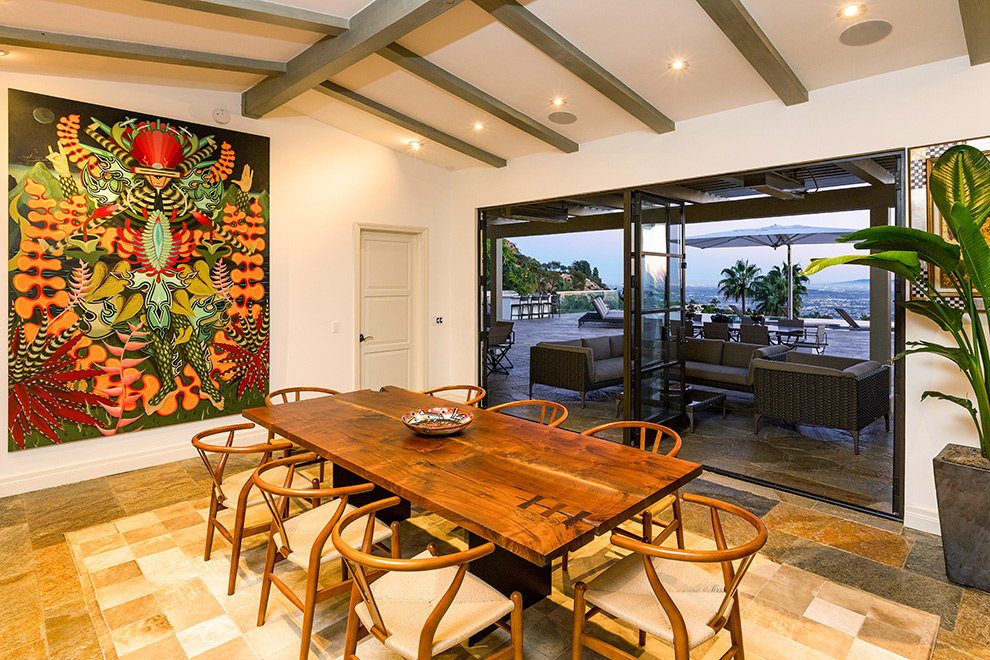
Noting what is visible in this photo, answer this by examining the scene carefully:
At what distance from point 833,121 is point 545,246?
45.1 feet

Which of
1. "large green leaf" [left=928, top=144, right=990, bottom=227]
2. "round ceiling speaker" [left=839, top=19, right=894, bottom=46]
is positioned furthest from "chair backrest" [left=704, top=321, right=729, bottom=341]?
"large green leaf" [left=928, top=144, right=990, bottom=227]

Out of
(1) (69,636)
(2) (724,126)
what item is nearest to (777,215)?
(2) (724,126)

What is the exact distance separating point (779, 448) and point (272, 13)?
16.5 feet

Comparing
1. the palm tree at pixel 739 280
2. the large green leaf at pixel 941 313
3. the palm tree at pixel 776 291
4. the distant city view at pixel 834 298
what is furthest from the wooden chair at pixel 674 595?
the distant city view at pixel 834 298

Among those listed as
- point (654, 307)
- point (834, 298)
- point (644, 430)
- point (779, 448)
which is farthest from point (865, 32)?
point (834, 298)

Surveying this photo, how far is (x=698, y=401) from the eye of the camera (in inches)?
227

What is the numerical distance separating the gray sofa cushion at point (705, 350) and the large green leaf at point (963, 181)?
13.4ft

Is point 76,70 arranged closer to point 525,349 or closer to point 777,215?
point 777,215

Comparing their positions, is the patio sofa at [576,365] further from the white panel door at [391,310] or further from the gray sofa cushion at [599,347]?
the white panel door at [391,310]

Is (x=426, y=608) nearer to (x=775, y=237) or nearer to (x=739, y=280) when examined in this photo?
(x=775, y=237)

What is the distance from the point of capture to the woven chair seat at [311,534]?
1.99 m

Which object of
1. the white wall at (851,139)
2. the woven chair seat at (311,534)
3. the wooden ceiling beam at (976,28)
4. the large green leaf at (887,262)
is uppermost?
the wooden ceiling beam at (976,28)

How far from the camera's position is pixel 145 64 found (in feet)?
11.9

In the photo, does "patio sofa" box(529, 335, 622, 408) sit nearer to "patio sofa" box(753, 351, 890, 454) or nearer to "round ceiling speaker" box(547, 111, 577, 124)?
"patio sofa" box(753, 351, 890, 454)
